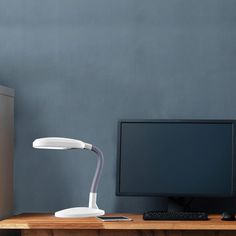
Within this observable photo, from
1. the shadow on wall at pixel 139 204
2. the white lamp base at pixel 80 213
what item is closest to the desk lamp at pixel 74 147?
the white lamp base at pixel 80 213

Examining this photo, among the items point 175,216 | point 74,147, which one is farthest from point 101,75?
point 175,216

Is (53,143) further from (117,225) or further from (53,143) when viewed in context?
(117,225)

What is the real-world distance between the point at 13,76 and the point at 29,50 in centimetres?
14

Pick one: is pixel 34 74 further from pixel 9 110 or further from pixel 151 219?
pixel 151 219

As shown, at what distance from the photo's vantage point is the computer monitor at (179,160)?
2254 mm

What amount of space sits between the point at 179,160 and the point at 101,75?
1.76ft

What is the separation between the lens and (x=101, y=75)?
2486mm

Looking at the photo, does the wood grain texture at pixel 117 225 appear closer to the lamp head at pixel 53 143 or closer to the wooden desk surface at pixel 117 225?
the wooden desk surface at pixel 117 225

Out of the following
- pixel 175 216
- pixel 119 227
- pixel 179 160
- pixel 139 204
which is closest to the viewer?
pixel 119 227

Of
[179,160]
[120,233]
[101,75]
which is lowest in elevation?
[120,233]

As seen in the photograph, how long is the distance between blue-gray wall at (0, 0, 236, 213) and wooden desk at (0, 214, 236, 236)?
16.9 inches

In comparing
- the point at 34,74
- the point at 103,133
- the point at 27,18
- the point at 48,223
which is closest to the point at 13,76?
the point at 34,74

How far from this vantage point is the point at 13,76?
251 cm

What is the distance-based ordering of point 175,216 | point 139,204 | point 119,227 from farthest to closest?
point 139,204 < point 175,216 < point 119,227
